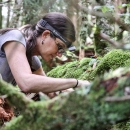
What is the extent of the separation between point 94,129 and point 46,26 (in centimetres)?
179

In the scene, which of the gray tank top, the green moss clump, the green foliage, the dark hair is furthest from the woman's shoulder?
the green foliage

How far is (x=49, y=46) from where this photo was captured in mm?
2865

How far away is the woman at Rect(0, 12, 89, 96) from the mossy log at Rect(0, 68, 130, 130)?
124cm

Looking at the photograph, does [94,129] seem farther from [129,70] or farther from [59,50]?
[59,50]

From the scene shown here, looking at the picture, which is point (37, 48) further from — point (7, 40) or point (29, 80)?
point (29, 80)

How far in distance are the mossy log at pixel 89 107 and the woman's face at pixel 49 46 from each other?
1.57 metres

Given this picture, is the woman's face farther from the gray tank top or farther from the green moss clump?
the green moss clump

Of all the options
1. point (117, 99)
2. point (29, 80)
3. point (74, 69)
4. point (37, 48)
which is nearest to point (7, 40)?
point (37, 48)

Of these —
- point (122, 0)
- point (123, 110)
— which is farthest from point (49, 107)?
point (122, 0)

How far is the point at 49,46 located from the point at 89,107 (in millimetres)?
1725

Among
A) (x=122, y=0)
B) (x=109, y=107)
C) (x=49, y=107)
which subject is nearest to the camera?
(x=109, y=107)

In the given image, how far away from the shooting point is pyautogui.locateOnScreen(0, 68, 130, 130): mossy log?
118cm

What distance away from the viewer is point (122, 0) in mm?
4703

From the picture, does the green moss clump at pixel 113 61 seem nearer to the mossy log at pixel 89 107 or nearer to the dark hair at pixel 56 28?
the dark hair at pixel 56 28
